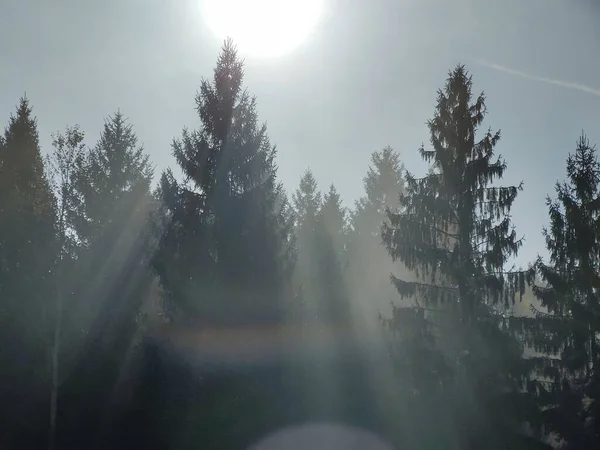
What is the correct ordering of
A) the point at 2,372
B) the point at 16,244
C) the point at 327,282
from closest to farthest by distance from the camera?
the point at 2,372 → the point at 16,244 → the point at 327,282

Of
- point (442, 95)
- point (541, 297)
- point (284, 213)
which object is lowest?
point (541, 297)

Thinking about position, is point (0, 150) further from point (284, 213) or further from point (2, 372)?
point (284, 213)

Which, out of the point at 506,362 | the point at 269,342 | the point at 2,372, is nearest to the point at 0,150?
the point at 2,372

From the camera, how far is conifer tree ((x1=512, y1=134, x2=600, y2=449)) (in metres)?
17.9

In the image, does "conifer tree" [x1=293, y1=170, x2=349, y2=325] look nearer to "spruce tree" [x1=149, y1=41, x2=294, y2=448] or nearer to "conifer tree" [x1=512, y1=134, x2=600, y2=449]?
"spruce tree" [x1=149, y1=41, x2=294, y2=448]

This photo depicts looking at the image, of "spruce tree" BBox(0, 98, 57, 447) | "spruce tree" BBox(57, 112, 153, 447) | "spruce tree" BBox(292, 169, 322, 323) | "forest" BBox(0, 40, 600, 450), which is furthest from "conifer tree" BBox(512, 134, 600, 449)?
"spruce tree" BBox(0, 98, 57, 447)

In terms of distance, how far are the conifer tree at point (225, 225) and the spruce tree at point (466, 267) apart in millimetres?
4098

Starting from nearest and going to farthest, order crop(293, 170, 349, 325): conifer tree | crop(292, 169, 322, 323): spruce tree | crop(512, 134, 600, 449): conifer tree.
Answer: crop(512, 134, 600, 449): conifer tree < crop(292, 169, 322, 323): spruce tree < crop(293, 170, 349, 325): conifer tree

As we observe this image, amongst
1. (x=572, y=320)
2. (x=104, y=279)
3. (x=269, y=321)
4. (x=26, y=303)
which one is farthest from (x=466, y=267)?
(x=26, y=303)

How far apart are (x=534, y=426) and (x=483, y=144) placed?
9.03 m

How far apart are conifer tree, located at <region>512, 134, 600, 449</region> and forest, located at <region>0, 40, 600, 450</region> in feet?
0.19

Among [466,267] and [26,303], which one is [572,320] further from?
[26,303]

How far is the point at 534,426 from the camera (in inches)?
711

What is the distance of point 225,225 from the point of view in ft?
62.7
